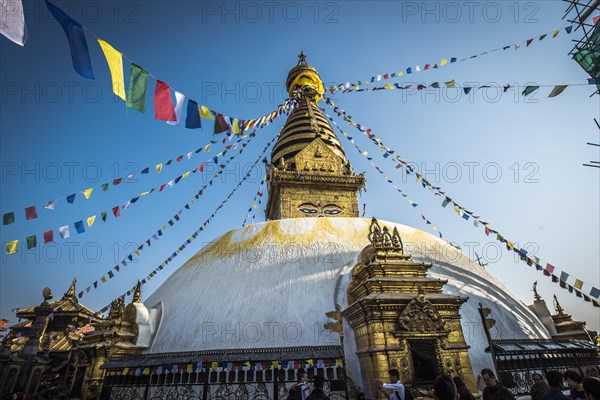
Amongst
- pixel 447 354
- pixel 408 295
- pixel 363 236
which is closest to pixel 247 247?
pixel 363 236

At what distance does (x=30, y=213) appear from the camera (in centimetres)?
754

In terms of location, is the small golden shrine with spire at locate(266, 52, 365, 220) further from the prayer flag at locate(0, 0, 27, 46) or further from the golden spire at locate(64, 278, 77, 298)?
the prayer flag at locate(0, 0, 27, 46)

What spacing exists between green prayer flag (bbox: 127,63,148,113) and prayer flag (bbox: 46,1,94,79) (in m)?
0.85

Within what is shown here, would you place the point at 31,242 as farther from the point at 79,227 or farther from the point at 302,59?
the point at 302,59

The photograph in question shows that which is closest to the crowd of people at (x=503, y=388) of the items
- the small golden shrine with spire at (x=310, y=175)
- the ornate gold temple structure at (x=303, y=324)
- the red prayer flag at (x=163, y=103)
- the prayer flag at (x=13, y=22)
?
the ornate gold temple structure at (x=303, y=324)

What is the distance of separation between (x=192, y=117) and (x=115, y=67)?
1.97 metres

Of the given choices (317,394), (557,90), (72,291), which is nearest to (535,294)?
(557,90)

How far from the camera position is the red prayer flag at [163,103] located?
558cm

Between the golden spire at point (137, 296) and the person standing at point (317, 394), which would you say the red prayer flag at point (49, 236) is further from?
the person standing at point (317, 394)

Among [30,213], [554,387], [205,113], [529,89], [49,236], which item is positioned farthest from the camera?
[49,236]

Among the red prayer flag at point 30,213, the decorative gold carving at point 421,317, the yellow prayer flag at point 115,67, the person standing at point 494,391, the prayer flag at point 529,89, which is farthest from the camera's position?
the red prayer flag at point 30,213

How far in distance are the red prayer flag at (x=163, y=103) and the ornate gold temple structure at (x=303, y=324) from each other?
467 cm

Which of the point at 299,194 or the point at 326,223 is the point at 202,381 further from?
the point at 299,194

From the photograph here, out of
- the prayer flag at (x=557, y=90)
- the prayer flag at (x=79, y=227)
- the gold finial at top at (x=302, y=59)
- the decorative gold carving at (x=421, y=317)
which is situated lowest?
the decorative gold carving at (x=421, y=317)
